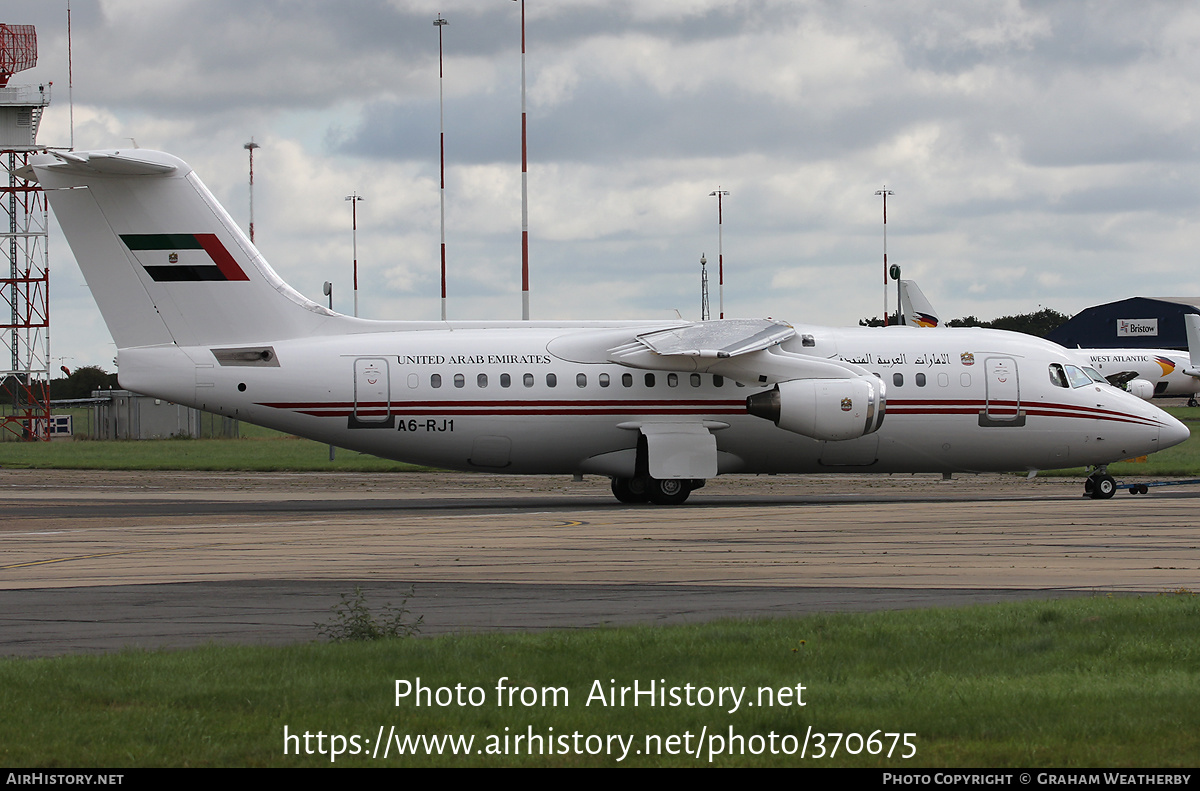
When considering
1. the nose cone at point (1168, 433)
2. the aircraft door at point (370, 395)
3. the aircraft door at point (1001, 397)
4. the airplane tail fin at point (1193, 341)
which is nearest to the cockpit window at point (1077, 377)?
the aircraft door at point (1001, 397)

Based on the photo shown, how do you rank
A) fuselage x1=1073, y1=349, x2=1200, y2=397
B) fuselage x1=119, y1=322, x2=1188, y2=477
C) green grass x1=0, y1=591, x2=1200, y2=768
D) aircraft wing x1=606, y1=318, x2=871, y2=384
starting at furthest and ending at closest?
fuselage x1=1073, y1=349, x2=1200, y2=397 < aircraft wing x1=606, y1=318, x2=871, y2=384 < fuselage x1=119, y1=322, x2=1188, y2=477 < green grass x1=0, y1=591, x2=1200, y2=768

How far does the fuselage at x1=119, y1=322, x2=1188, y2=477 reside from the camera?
90.6 ft

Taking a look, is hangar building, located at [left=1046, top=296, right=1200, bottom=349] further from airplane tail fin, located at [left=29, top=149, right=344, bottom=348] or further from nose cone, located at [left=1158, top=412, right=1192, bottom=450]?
airplane tail fin, located at [left=29, top=149, right=344, bottom=348]

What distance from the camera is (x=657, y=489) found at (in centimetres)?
2870

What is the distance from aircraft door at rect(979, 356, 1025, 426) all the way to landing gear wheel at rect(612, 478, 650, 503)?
7.63 meters

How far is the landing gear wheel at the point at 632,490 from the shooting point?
1141 inches

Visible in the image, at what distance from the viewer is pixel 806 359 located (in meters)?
28.4

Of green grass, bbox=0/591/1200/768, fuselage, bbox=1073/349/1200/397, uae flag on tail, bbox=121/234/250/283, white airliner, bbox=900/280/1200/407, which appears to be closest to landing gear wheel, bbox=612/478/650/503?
uae flag on tail, bbox=121/234/250/283

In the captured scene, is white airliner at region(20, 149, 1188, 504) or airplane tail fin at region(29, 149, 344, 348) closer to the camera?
airplane tail fin at region(29, 149, 344, 348)

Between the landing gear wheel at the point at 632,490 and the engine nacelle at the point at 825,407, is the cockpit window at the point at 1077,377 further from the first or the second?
the landing gear wheel at the point at 632,490

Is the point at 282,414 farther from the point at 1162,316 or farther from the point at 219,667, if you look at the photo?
the point at 1162,316

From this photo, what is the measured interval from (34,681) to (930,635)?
254 inches

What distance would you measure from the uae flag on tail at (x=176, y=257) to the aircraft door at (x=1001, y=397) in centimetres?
1669

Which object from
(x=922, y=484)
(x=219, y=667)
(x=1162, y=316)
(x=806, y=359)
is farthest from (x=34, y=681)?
(x=1162, y=316)
